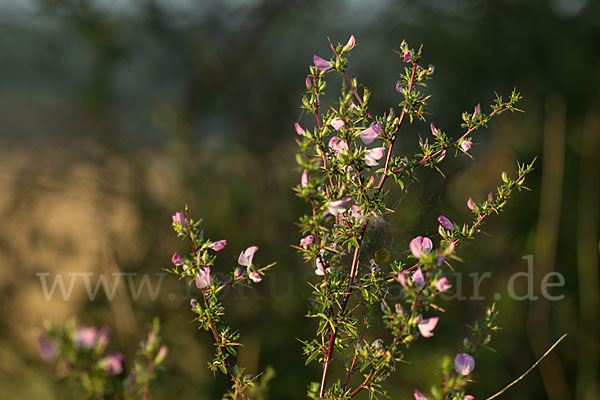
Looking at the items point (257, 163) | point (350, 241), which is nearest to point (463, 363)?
point (350, 241)

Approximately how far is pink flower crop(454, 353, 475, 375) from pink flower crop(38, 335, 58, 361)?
395 millimetres

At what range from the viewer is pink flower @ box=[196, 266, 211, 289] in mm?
599

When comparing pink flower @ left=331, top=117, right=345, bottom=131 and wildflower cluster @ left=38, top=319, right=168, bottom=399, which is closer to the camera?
wildflower cluster @ left=38, top=319, right=168, bottom=399

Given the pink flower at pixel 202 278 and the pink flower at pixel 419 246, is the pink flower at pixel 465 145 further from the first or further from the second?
the pink flower at pixel 202 278

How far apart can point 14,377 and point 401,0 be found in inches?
99.6

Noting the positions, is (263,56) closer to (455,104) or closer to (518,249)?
(455,104)

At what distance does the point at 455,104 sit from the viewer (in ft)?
8.22

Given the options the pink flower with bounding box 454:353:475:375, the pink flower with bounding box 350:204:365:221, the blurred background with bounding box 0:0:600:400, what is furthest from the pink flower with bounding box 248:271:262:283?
→ the blurred background with bounding box 0:0:600:400

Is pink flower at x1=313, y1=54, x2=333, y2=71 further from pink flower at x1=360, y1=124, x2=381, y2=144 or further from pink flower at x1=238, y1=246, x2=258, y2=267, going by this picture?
pink flower at x1=238, y1=246, x2=258, y2=267

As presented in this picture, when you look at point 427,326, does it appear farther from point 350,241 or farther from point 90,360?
point 90,360

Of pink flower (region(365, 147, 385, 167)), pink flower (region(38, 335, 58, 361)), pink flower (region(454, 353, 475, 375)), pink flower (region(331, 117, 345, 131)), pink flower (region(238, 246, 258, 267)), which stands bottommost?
pink flower (region(454, 353, 475, 375))

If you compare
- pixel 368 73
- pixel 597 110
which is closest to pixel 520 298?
pixel 597 110

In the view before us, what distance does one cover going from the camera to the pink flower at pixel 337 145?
605 mm

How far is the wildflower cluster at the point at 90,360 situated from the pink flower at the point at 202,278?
0.50 feet
